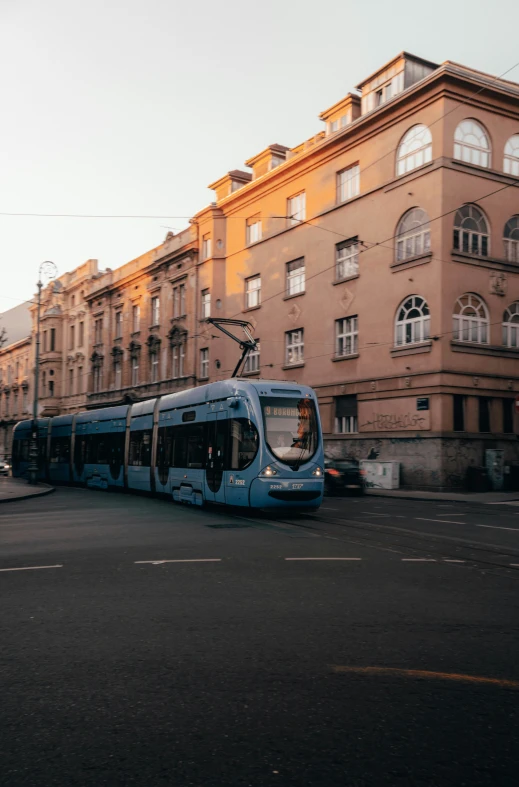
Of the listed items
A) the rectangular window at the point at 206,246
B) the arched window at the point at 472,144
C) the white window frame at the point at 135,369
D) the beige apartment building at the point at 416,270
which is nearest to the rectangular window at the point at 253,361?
the beige apartment building at the point at 416,270

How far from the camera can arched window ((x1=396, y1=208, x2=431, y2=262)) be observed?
29797 millimetres

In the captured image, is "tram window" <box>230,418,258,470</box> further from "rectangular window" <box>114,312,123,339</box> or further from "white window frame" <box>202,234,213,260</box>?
"rectangular window" <box>114,312,123,339</box>

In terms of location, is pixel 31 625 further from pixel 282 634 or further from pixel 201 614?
pixel 282 634

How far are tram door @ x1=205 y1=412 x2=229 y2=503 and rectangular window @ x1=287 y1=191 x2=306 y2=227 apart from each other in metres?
21.7

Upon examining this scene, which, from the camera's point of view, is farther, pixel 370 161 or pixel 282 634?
pixel 370 161

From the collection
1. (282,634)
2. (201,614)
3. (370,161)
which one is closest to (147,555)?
(201,614)

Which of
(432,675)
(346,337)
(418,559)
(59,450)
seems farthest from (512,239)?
(432,675)

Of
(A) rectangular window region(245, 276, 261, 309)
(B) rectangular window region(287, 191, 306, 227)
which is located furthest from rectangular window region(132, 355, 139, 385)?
(B) rectangular window region(287, 191, 306, 227)

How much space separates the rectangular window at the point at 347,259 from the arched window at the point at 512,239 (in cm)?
630

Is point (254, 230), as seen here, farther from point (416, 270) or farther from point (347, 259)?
point (416, 270)

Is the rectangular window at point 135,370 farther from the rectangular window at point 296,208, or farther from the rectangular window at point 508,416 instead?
the rectangular window at point 508,416

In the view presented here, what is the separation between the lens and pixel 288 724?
3.78 meters

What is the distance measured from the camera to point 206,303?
46062 mm

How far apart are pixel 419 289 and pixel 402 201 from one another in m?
3.88
